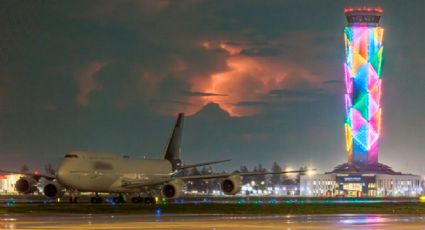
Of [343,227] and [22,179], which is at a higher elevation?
[22,179]

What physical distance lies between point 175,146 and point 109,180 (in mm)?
19303

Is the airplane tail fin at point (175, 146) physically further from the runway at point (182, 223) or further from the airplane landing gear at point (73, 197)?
the runway at point (182, 223)

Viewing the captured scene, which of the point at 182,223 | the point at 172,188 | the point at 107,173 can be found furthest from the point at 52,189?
the point at 182,223

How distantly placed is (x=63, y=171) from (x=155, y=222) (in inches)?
1504

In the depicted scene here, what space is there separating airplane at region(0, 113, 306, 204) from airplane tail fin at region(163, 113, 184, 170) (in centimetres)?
820

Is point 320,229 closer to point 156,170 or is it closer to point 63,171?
point 63,171

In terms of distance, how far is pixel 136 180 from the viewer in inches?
3725

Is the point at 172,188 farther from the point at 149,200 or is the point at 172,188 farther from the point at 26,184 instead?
the point at 26,184

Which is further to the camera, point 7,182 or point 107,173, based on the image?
point 7,182

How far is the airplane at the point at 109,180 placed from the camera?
87.9 metres

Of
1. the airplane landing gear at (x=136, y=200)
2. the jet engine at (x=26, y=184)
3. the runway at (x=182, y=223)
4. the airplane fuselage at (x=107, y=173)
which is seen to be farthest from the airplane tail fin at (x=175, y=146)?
the runway at (x=182, y=223)

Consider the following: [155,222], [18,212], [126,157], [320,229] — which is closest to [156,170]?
[126,157]

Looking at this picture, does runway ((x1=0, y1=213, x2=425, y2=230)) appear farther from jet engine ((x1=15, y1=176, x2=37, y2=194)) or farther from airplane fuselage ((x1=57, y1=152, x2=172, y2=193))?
jet engine ((x1=15, y1=176, x2=37, y2=194))

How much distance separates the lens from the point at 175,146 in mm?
109688
